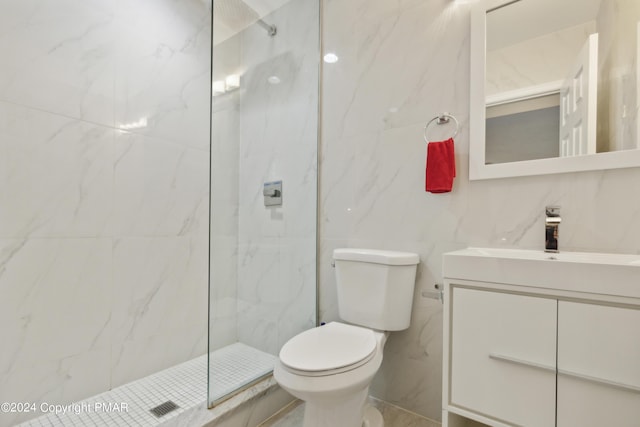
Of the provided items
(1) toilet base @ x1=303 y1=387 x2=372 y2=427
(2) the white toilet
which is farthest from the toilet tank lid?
(1) toilet base @ x1=303 y1=387 x2=372 y2=427

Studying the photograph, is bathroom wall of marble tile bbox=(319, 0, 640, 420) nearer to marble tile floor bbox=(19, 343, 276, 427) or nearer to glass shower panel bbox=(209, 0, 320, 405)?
glass shower panel bbox=(209, 0, 320, 405)

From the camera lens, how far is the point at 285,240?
183 centimetres

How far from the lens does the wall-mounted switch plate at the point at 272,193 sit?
178 cm

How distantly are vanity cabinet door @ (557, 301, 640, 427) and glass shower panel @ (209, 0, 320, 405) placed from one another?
126cm

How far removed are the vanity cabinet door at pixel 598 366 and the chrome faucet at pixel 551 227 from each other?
0.38m

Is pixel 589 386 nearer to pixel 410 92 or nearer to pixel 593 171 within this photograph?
pixel 593 171

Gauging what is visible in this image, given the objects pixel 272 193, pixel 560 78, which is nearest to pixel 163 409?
pixel 272 193

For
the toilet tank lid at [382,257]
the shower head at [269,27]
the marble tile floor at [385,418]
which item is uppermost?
the shower head at [269,27]

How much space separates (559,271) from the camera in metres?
0.91

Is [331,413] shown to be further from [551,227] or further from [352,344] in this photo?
[551,227]

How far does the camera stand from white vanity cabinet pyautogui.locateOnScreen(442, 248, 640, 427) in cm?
83

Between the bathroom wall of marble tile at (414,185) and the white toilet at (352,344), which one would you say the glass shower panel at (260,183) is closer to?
the bathroom wall of marble tile at (414,185)

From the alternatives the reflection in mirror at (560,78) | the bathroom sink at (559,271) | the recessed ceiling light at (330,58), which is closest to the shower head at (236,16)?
the recessed ceiling light at (330,58)

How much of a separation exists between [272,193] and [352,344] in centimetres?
94
